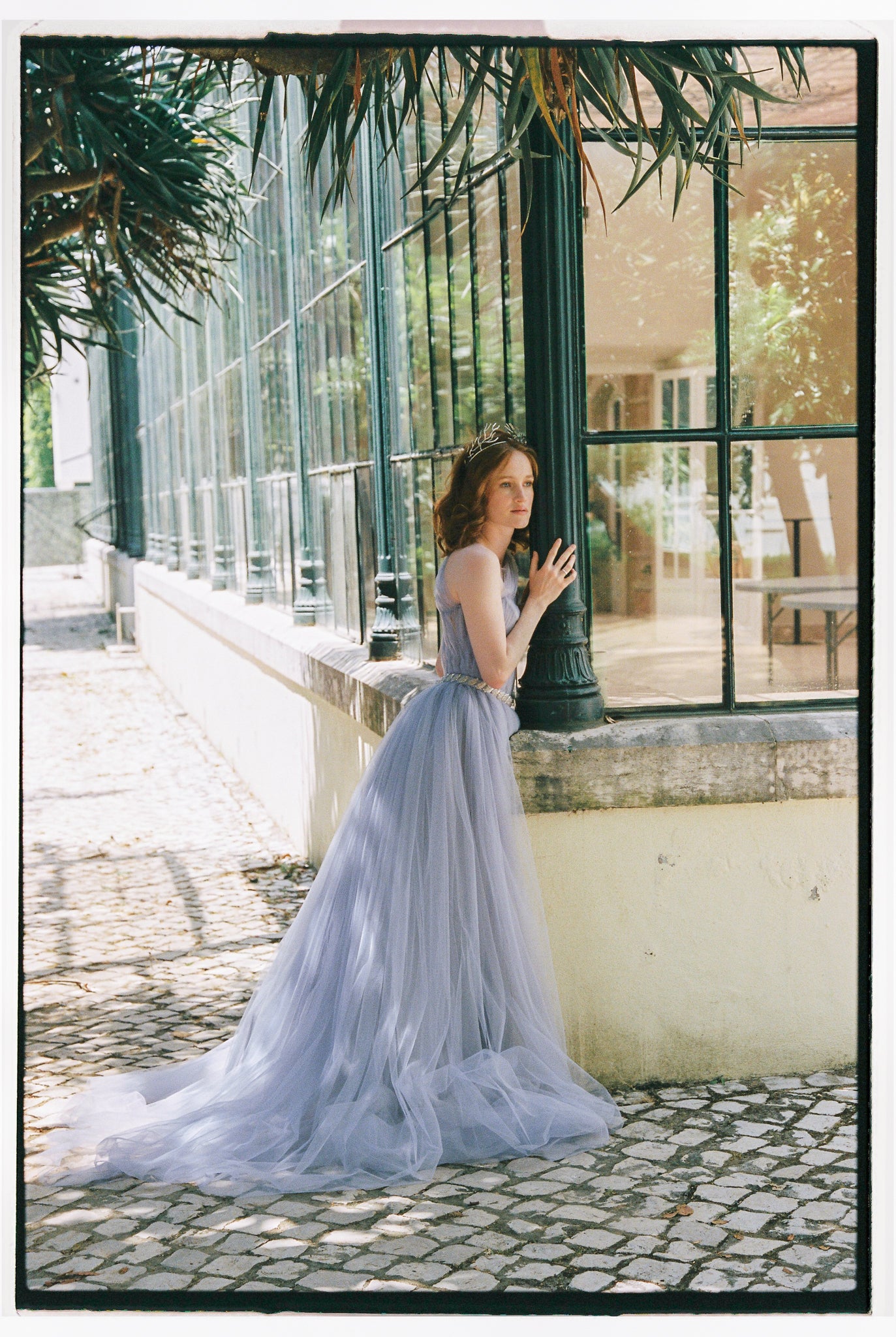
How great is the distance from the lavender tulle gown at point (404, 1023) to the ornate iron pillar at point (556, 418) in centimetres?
14

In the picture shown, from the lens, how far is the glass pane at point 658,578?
4172mm

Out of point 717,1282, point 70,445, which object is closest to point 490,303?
point 717,1282

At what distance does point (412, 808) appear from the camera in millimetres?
3963

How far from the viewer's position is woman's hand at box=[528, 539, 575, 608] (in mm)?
3961

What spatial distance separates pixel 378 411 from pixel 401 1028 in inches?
112

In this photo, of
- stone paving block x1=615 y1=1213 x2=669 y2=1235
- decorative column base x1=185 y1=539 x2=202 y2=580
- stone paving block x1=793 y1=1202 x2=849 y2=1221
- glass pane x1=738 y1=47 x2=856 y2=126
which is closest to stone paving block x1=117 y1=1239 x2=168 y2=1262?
stone paving block x1=615 y1=1213 x2=669 y2=1235

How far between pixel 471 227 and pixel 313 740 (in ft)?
8.89

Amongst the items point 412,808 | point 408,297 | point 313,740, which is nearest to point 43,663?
point 313,740

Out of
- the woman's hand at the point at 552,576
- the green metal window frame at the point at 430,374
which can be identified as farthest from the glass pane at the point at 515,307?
the woman's hand at the point at 552,576

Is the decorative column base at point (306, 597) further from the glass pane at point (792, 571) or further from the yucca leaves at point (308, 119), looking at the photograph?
the glass pane at point (792, 571)

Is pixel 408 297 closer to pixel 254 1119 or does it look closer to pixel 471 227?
pixel 471 227

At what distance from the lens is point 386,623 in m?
5.73

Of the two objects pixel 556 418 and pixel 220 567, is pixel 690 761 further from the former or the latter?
pixel 220 567

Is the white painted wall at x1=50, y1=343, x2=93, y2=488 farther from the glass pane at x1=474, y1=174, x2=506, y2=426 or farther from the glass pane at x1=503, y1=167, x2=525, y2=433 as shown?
the glass pane at x1=503, y1=167, x2=525, y2=433
